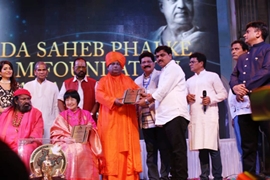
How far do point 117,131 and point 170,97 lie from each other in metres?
0.82

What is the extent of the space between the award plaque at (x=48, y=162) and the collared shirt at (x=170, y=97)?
1218mm

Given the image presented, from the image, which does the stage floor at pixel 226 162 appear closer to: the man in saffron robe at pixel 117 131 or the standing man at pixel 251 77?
the man in saffron robe at pixel 117 131

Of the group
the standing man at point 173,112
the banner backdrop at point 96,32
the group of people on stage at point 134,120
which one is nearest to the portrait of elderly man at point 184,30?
the banner backdrop at point 96,32

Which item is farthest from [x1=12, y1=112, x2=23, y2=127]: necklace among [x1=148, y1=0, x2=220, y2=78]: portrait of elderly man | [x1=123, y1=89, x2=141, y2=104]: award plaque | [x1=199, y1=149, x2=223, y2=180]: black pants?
[x1=148, y1=0, x2=220, y2=78]: portrait of elderly man

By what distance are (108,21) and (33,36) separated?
4.94ft

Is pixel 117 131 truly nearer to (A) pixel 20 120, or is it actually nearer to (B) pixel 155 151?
(B) pixel 155 151

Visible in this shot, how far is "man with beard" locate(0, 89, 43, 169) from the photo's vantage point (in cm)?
467

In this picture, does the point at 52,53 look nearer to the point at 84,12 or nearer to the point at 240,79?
the point at 84,12

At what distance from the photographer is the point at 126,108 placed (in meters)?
4.79

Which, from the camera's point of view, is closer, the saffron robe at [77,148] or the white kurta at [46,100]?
the saffron robe at [77,148]

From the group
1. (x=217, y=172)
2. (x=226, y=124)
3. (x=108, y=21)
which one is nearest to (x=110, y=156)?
(x=217, y=172)

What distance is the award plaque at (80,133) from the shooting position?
4449 millimetres

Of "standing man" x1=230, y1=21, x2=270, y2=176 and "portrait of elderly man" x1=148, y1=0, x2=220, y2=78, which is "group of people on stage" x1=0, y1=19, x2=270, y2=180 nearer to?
"standing man" x1=230, y1=21, x2=270, y2=176

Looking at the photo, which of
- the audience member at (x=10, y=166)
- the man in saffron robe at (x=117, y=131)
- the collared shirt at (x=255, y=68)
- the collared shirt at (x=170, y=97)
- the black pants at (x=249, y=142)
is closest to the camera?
the audience member at (x=10, y=166)
